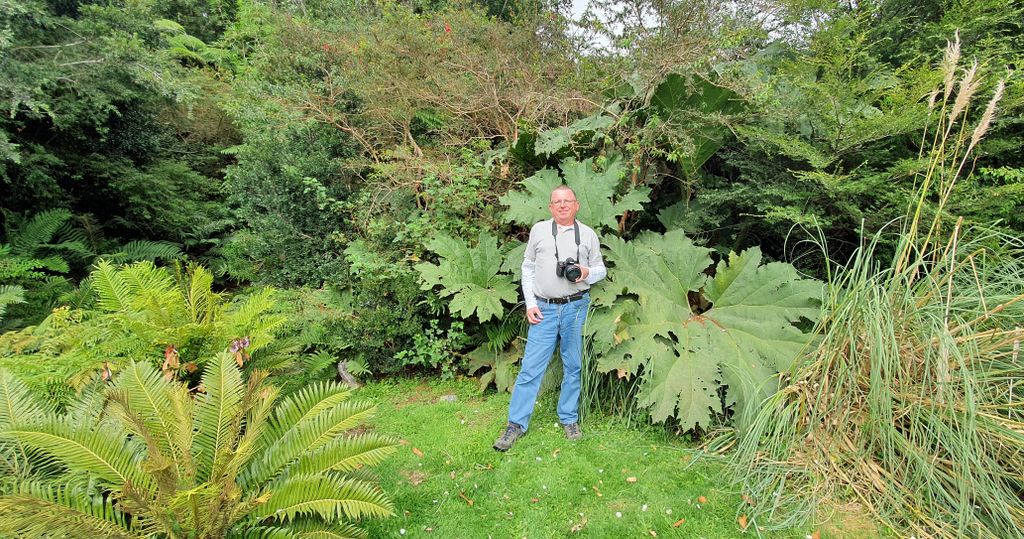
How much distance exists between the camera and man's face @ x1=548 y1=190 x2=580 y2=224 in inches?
121

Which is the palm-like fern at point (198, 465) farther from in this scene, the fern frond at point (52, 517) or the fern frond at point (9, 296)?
the fern frond at point (9, 296)

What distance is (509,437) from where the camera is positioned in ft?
10.5

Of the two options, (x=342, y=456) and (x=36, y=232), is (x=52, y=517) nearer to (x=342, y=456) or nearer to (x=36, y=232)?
(x=342, y=456)

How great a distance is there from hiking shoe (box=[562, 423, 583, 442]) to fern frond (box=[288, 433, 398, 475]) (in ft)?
4.51

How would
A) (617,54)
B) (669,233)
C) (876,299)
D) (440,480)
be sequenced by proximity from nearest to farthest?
(876,299), (440,480), (669,233), (617,54)

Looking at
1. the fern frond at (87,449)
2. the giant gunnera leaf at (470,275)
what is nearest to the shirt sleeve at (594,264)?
the giant gunnera leaf at (470,275)

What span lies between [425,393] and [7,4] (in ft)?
19.3

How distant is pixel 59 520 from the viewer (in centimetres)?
175

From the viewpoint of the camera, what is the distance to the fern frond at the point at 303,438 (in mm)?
2254

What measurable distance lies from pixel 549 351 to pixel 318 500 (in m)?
1.66

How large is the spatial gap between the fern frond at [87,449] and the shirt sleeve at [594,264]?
2.61m

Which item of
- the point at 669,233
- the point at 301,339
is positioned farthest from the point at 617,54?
the point at 301,339

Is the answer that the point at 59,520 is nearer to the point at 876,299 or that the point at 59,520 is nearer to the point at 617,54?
the point at 876,299

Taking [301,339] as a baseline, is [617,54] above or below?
above
